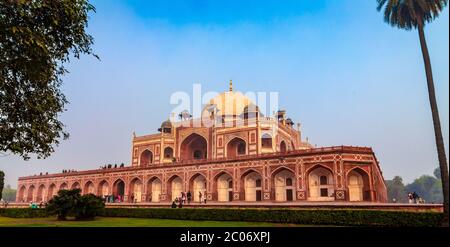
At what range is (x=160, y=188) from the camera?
143 feet

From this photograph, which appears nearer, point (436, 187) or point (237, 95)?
point (237, 95)

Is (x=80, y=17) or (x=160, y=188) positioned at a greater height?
(x=80, y=17)

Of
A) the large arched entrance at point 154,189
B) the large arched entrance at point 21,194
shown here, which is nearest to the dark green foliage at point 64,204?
the large arched entrance at point 154,189

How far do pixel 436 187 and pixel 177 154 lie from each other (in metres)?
114

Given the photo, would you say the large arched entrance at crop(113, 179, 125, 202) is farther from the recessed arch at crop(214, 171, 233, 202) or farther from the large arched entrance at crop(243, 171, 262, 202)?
the large arched entrance at crop(243, 171, 262, 202)

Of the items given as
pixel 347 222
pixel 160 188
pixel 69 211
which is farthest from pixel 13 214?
pixel 347 222

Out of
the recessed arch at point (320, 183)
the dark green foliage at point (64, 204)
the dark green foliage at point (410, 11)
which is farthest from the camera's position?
the recessed arch at point (320, 183)

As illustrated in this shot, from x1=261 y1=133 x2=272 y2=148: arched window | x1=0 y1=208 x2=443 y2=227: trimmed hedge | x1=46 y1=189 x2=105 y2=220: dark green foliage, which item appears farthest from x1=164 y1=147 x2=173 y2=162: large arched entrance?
x1=46 y1=189 x2=105 y2=220: dark green foliage

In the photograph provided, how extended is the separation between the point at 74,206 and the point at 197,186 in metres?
18.7

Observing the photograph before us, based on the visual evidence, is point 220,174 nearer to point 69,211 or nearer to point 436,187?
point 69,211

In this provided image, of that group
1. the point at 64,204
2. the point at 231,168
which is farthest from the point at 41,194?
the point at 64,204

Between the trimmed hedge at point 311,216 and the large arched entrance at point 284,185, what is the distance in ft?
44.6

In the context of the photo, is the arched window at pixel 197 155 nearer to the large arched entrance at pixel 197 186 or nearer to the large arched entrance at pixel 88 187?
the large arched entrance at pixel 197 186

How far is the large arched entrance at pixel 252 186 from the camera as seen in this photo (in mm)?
37000
